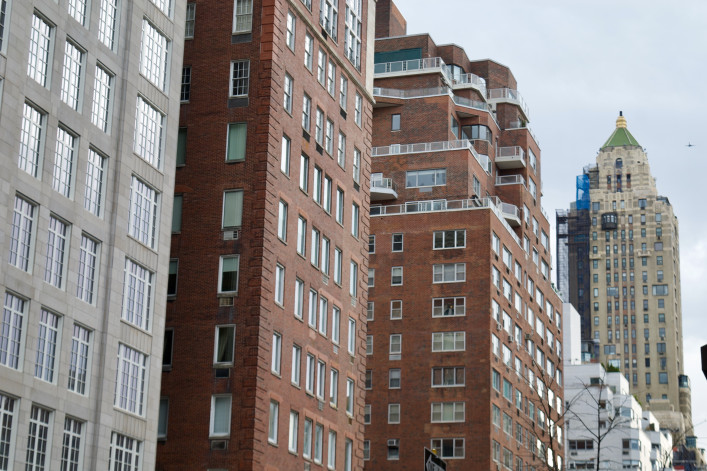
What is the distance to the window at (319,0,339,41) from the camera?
7131cm

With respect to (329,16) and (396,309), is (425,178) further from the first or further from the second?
(329,16)

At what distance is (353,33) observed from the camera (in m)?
76.6

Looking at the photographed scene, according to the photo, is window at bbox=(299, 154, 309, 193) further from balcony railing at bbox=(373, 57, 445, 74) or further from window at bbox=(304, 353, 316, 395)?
balcony railing at bbox=(373, 57, 445, 74)

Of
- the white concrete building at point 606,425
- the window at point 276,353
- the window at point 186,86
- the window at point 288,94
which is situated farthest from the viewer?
the white concrete building at point 606,425

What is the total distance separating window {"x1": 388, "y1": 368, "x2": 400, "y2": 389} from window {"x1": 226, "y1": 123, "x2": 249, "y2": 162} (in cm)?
4258

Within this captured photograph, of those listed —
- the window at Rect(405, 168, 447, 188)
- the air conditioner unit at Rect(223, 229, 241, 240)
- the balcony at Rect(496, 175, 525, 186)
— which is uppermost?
the balcony at Rect(496, 175, 525, 186)

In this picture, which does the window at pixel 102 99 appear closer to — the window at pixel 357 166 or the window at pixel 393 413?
the window at pixel 357 166

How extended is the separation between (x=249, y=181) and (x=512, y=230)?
55.5 meters

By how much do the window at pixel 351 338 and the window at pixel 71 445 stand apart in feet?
88.2

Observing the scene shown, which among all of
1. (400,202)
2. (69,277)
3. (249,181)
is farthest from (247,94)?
(400,202)

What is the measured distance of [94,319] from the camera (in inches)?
1850

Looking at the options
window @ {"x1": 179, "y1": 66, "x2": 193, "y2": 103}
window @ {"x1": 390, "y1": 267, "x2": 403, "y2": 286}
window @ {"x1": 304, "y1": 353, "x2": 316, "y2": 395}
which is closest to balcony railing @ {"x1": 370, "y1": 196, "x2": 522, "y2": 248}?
window @ {"x1": 390, "y1": 267, "x2": 403, "y2": 286}

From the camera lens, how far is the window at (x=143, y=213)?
50625 millimetres

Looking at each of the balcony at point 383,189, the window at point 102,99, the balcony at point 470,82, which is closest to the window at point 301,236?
the window at point 102,99
